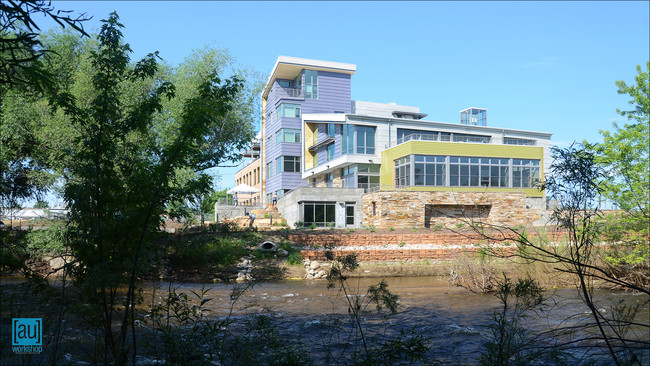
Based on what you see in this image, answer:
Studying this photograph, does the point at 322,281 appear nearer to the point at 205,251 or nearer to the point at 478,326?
the point at 205,251

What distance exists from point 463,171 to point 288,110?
15240 mm

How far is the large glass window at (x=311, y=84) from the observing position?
38969mm

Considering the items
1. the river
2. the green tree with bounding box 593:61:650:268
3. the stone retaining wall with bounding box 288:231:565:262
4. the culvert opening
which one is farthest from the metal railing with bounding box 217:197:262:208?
the green tree with bounding box 593:61:650:268

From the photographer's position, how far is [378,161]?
Result: 3381 cm

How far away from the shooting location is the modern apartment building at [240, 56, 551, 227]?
100ft

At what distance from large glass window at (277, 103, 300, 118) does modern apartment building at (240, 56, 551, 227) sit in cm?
8

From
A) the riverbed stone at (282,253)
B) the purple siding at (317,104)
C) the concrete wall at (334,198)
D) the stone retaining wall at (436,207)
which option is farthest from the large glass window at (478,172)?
the riverbed stone at (282,253)

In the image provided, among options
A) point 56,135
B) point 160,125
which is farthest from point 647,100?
point 56,135

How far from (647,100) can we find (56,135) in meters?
21.1

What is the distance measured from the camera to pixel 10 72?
150 inches

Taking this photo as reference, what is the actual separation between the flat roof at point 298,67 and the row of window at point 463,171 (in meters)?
11.5

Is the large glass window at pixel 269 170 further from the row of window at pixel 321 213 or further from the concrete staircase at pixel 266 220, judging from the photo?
the row of window at pixel 321 213

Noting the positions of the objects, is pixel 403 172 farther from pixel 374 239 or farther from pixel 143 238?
pixel 143 238

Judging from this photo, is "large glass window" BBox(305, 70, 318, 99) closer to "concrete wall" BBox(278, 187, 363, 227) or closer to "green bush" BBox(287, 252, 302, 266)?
"concrete wall" BBox(278, 187, 363, 227)
